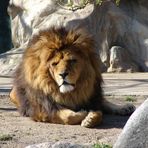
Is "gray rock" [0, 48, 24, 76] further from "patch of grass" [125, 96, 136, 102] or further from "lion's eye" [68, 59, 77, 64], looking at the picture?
"lion's eye" [68, 59, 77, 64]

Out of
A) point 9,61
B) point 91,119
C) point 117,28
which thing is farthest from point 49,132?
point 117,28

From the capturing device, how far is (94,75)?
21.4 ft

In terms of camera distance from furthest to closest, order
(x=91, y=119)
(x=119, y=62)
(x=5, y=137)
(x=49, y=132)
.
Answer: (x=119, y=62)
(x=91, y=119)
(x=49, y=132)
(x=5, y=137)

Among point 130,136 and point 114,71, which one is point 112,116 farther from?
point 114,71

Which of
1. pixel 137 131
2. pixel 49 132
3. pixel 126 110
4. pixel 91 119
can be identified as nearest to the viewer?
pixel 137 131

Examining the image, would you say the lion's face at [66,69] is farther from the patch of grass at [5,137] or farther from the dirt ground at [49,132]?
the patch of grass at [5,137]

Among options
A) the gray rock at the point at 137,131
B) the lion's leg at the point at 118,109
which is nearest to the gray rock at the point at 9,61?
the lion's leg at the point at 118,109

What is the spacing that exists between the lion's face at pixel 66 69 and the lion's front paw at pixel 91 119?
1.05 feet

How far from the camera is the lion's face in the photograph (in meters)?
6.20

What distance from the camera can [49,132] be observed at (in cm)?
614

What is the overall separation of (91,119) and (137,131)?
1.94 m

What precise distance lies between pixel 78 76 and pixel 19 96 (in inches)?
34.9

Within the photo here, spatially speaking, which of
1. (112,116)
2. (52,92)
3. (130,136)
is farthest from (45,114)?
(130,136)

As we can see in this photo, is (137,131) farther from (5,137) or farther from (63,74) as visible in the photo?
(63,74)
